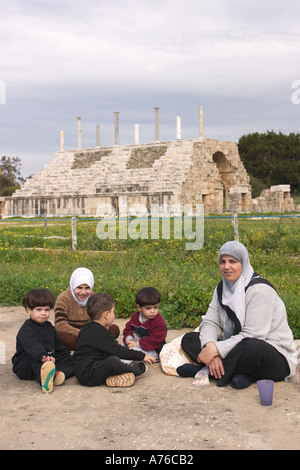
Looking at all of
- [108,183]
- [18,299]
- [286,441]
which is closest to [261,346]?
[286,441]

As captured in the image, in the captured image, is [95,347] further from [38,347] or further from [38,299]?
[38,299]

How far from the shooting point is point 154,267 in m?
9.38

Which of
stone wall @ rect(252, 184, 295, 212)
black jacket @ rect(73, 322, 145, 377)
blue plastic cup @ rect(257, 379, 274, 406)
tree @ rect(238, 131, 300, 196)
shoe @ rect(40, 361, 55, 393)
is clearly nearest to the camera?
blue plastic cup @ rect(257, 379, 274, 406)

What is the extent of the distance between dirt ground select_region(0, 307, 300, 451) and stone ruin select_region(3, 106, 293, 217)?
2338cm

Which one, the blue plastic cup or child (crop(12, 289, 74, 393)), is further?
child (crop(12, 289, 74, 393))

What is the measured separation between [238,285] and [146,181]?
88.0 ft

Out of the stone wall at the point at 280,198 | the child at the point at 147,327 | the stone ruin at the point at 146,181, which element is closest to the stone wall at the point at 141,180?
the stone ruin at the point at 146,181

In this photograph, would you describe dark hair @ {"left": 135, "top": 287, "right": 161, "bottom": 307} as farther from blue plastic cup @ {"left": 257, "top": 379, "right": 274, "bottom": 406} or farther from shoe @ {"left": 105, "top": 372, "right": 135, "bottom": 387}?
blue plastic cup @ {"left": 257, "top": 379, "right": 274, "bottom": 406}

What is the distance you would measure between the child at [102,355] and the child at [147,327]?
317mm

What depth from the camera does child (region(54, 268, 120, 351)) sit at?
5.18m

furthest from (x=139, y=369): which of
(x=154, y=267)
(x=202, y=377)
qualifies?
(x=154, y=267)

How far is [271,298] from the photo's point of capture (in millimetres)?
4395

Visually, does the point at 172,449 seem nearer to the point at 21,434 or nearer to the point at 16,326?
the point at 21,434

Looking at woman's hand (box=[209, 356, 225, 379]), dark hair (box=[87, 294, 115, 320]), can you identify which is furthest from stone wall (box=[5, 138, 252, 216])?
woman's hand (box=[209, 356, 225, 379])
